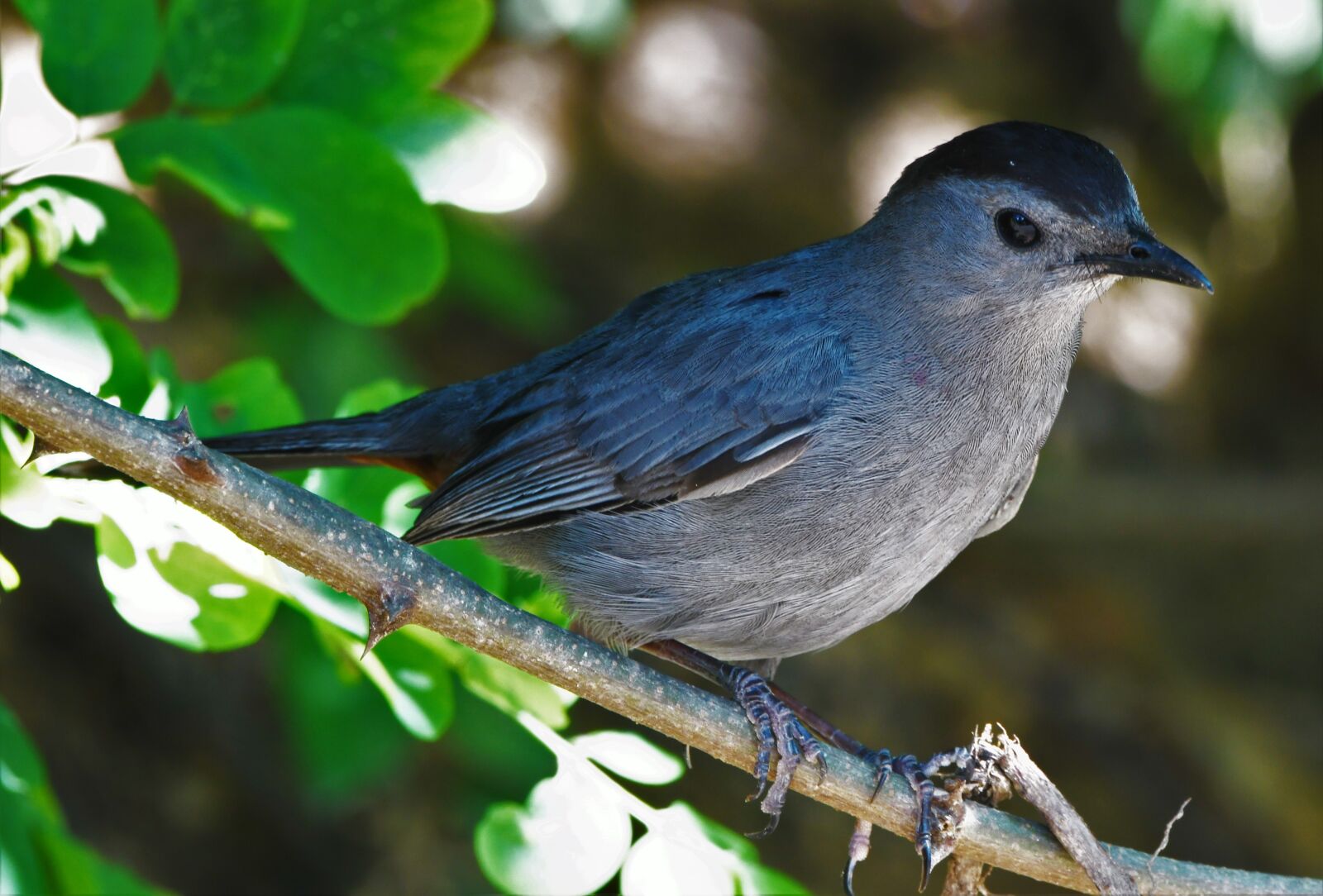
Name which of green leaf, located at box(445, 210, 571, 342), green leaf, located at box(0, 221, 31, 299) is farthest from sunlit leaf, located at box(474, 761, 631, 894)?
green leaf, located at box(445, 210, 571, 342)

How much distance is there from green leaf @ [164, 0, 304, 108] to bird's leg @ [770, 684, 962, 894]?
1831 millimetres

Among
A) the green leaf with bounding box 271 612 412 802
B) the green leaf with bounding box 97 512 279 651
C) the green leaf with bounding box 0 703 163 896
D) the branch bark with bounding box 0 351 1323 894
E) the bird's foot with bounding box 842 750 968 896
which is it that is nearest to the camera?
the branch bark with bounding box 0 351 1323 894

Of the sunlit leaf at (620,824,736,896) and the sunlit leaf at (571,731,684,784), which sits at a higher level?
the sunlit leaf at (571,731,684,784)

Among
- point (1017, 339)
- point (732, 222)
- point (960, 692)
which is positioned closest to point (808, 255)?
point (1017, 339)

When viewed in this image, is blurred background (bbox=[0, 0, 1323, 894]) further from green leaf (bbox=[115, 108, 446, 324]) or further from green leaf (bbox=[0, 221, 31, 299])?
green leaf (bbox=[0, 221, 31, 299])

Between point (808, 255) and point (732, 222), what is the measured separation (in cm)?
396

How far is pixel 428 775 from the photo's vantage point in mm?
5305

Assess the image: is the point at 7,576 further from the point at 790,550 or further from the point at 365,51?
the point at 790,550

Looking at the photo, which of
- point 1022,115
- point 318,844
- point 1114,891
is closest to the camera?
point 1114,891

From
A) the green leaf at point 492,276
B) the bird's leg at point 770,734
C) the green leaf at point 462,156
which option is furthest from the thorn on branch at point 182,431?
the green leaf at point 492,276

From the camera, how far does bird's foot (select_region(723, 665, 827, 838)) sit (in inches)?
111

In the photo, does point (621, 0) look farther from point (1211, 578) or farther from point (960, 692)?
point (1211, 578)

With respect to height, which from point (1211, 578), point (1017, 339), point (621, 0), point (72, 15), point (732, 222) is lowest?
point (1017, 339)

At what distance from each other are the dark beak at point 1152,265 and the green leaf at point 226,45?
1872 millimetres
